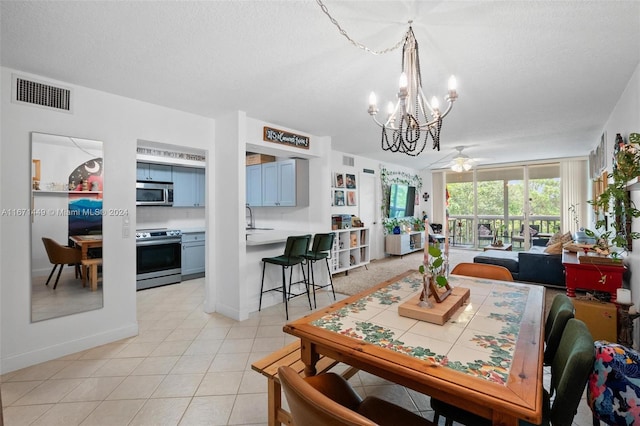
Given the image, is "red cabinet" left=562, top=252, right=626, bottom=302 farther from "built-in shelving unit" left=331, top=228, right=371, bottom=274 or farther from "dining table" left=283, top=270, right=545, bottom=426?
"built-in shelving unit" left=331, top=228, right=371, bottom=274

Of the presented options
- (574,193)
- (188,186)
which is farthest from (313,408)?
(574,193)

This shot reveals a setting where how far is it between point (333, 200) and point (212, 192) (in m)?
2.66

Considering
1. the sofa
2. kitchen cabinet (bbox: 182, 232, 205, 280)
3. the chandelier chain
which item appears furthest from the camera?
kitchen cabinet (bbox: 182, 232, 205, 280)

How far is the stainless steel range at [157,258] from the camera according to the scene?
4.69m

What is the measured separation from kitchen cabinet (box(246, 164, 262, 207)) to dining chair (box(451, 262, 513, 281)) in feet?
12.1

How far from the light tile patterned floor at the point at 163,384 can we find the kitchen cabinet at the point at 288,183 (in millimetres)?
2190

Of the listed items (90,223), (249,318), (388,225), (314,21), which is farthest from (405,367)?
(388,225)

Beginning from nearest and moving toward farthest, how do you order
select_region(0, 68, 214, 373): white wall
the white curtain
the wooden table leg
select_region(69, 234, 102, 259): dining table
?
1. the wooden table leg
2. select_region(0, 68, 214, 373): white wall
3. select_region(69, 234, 102, 259): dining table
4. the white curtain

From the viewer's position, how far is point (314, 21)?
70.4 inches

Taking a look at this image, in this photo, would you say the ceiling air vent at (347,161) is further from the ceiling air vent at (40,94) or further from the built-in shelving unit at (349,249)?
the ceiling air vent at (40,94)

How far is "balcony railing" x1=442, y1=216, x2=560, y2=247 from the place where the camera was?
7430 millimetres

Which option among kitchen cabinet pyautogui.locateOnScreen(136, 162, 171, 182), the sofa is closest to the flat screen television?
the sofa

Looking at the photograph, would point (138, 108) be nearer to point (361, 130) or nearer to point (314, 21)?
point (314, 21)

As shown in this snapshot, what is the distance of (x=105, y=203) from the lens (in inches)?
114
